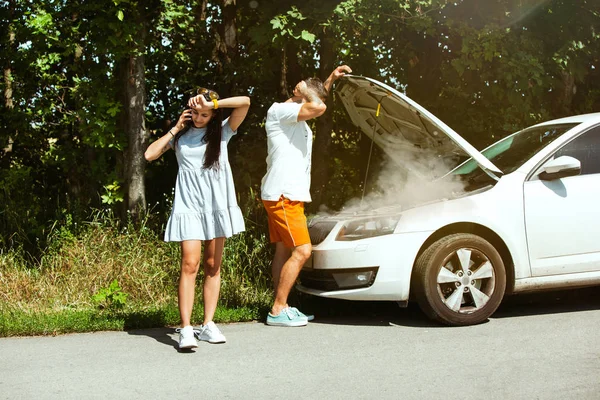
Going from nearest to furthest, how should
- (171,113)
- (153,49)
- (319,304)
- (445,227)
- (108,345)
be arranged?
(108,345)
(445,227)
(319,304)
(153,49)
(171,113)

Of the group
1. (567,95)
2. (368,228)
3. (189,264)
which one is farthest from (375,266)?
(567,95)

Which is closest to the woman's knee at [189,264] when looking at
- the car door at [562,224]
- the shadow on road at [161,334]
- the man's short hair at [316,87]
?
the shadow on road at [161,334]

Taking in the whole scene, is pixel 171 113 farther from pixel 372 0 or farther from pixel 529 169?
pixel 529 169

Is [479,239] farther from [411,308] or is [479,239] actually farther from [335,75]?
[335,75]

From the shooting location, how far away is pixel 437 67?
10.5 metres

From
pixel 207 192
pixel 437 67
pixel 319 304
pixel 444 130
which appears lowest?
pixel 319 304

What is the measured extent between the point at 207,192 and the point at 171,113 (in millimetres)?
4606

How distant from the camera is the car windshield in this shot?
678cm

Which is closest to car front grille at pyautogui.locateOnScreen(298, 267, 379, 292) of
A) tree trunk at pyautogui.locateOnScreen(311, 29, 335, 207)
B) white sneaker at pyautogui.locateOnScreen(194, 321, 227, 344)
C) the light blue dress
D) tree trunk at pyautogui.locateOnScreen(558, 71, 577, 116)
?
the light blue dress

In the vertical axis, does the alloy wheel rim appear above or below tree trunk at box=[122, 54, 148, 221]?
below

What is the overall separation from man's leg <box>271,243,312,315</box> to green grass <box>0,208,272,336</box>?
1.24 feet

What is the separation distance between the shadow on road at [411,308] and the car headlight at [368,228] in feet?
2.53

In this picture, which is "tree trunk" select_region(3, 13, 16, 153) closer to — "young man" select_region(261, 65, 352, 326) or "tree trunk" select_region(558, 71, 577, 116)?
"young man" select_region(261, 65, 352, 326)

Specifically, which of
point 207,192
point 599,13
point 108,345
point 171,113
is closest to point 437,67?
point 599,13
